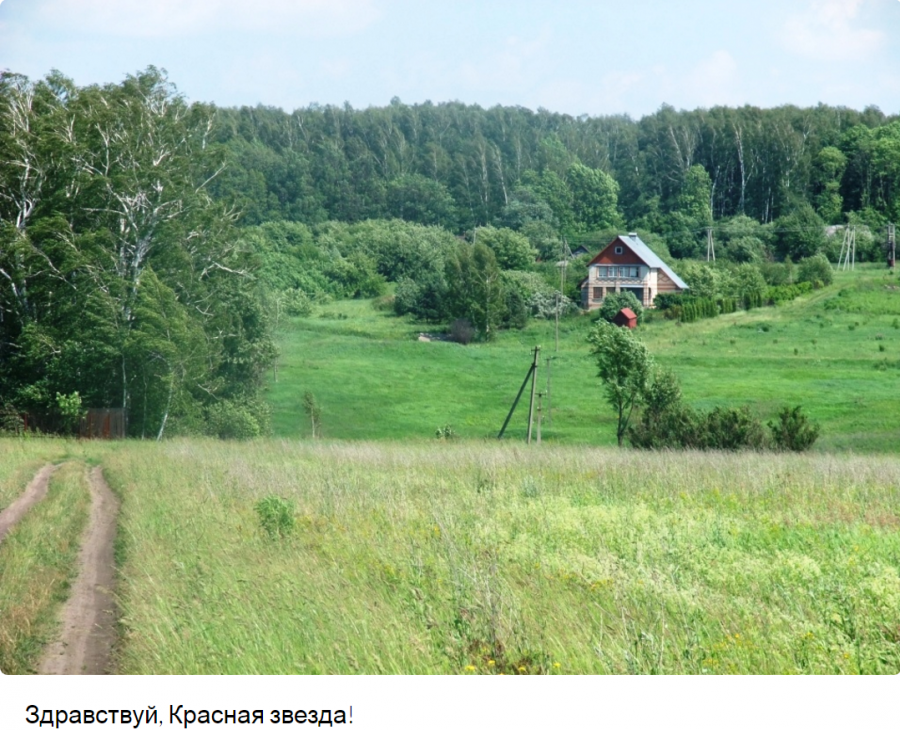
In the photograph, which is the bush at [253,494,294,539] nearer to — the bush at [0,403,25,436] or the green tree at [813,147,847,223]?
the bush at [0,403,25,436]

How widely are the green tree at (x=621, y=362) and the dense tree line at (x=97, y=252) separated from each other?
5.76 m

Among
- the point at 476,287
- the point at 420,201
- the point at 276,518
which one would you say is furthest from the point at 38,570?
the point at 476,287

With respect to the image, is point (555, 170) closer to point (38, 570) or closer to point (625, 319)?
point (625, 319)

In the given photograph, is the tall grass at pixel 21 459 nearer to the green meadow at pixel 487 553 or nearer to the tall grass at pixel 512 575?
the green meadow at pixel 487 553

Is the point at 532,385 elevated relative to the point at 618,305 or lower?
lower

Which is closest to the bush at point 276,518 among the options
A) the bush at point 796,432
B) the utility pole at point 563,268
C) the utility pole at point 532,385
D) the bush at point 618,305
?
the utility pole at point 563,268

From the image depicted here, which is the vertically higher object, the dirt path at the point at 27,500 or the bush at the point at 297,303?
the bush at the point at 297,303

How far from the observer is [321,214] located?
1143cm

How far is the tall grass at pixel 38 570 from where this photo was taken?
15.8ft

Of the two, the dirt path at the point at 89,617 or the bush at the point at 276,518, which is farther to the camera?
the bush at the point at 276,518

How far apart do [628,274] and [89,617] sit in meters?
8.83

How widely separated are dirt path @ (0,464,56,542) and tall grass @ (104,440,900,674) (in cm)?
71

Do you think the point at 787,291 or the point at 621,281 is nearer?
the point at 787,291

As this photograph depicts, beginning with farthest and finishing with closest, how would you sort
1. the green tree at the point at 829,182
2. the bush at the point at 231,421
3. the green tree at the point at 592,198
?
the green tree at the point at 592,198
the green tree at the point at 829,182
the bush at the point at 231,421
